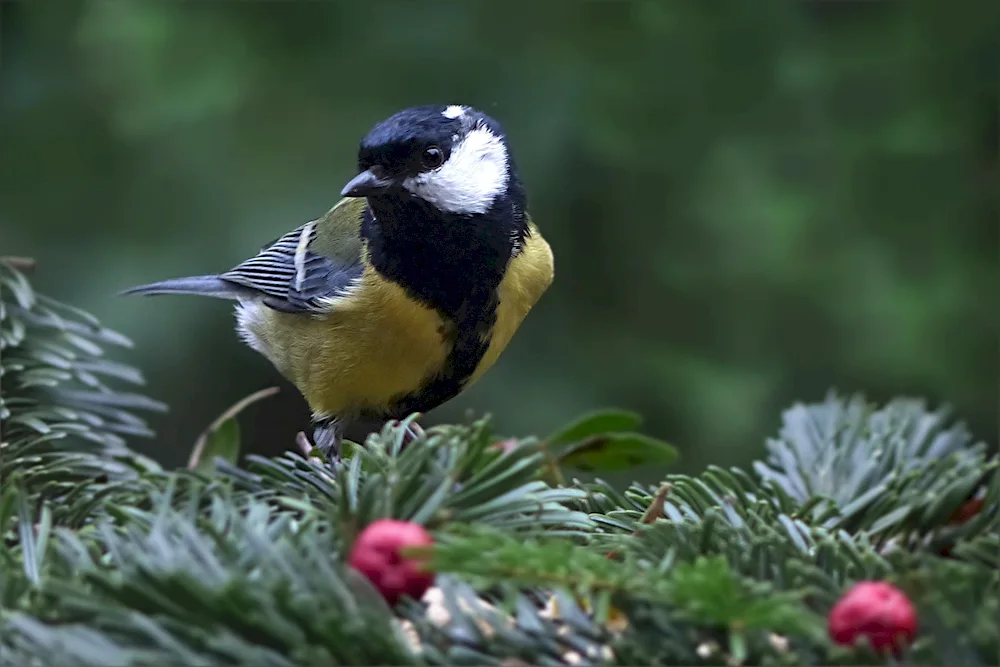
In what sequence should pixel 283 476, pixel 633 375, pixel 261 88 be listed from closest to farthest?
pixel 283 476 < pixel 261 88 < pixel 633 375

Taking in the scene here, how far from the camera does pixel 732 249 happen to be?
5.14 ft

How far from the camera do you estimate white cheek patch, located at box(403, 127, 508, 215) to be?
34.8 inches

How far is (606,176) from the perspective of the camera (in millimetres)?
1577

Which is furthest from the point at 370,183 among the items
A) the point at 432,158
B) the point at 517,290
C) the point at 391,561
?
the point at 391,561

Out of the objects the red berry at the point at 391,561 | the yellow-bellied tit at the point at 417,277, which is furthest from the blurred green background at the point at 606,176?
the red berry at the point at 391,561

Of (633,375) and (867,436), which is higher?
(633,375)

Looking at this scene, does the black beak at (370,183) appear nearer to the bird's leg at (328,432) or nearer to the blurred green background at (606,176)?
the bird's leg at (328,432)

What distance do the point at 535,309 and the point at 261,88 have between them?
51 centimetres

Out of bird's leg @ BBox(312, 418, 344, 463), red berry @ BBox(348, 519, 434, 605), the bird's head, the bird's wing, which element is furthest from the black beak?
red berry @ BBox(348, 519, 434, 605)

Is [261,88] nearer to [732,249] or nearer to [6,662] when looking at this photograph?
[732,249]

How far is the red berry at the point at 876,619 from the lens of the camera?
1.21ft

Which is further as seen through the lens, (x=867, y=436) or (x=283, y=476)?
(x=867, y=436)

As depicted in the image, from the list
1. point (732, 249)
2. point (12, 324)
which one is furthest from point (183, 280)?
point (732, 249)

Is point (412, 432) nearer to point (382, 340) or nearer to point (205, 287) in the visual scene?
point (382, 340)
